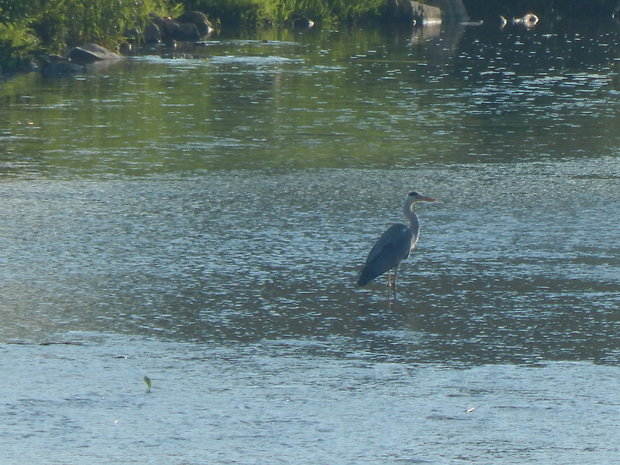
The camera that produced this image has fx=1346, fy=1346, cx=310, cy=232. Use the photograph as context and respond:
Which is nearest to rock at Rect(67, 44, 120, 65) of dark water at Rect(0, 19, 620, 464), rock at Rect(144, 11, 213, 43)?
rock at Rect(144, 11, 213, 43)

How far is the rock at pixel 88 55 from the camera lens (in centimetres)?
3116

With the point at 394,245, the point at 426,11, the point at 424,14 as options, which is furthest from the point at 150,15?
the point at 394,245

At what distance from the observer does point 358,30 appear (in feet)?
153

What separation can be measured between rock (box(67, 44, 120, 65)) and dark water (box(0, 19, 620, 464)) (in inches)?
380

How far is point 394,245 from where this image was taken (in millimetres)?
9891

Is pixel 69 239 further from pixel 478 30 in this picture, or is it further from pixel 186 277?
pixel 478 30

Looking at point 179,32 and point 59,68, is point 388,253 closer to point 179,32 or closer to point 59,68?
point 59,68

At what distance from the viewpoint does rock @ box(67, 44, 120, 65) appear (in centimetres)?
3116

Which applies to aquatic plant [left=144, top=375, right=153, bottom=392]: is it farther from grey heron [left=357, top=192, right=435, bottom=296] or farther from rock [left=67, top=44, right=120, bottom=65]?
rock [left=67, top=44, right=120, bottom=65]

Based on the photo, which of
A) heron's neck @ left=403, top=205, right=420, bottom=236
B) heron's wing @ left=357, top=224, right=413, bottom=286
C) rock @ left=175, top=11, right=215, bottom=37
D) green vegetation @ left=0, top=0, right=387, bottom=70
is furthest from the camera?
rock @ left=175, top=11, right=215, bottom=37

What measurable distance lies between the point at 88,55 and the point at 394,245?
22535mm

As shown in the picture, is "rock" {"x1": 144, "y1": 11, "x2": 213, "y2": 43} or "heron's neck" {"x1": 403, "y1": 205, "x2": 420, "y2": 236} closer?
"heron's neck" {"x1": 403, "y1": 205, "x2": 420, "y2": 236}

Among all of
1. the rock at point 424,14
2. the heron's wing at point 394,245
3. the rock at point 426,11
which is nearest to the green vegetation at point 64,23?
the rock at point 426,11

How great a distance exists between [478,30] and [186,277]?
3939 centimetres
